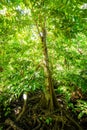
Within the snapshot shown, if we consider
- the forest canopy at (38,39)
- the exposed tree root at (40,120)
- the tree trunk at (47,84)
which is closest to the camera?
the forest canopy at (38,39)

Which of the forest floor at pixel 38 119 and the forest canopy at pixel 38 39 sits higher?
the forest canopy at pixel 38 39

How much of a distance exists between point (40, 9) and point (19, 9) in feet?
1.50

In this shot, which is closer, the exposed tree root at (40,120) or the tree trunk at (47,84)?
the tree trunk at (47,84)

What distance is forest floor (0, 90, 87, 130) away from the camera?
4.75m

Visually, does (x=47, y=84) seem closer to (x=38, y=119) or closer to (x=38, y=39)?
(x=38, y=39)

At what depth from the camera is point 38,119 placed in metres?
4.93

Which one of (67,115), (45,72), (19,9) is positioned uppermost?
(19,9)

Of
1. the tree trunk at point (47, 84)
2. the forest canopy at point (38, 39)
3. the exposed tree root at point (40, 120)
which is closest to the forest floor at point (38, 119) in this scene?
the exposed tree root at point (40, 120)

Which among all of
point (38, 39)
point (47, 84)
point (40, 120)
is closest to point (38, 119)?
point (40, 120)

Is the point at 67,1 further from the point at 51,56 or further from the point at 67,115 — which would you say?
the point at 67,115

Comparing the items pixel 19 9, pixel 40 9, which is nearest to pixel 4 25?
pixel 19 9

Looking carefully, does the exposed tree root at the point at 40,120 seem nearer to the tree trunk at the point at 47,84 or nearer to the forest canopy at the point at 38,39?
the tree trunk at the point at 47,84

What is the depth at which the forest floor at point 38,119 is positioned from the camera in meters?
4.75

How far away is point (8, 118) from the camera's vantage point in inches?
206
